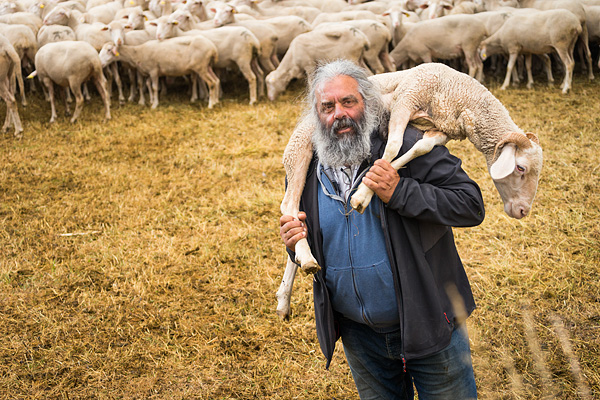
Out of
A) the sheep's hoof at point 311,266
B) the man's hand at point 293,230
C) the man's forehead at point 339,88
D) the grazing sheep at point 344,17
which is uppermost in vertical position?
the man's forehead at point 339,88

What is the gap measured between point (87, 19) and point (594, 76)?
11029 millimetres

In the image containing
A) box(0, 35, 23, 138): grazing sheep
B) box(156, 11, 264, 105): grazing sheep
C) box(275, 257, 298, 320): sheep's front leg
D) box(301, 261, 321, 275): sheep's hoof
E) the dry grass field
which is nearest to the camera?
box(301, 261, 321, 275): sheep's hoof

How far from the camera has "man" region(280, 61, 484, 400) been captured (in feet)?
7.11

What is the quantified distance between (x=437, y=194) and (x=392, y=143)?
→ 376 mm

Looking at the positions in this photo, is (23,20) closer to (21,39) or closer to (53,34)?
(53,34)

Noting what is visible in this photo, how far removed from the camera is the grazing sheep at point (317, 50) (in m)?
10.0

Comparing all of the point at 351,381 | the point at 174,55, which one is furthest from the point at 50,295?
the point at 174,55

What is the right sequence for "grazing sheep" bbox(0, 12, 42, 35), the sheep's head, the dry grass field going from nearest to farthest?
the sheep's head → the dry grass field → "grazing sheep" bbox(0, 12, 42, 35)

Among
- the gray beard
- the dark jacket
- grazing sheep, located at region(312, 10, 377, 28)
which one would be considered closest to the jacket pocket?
the dark jacket

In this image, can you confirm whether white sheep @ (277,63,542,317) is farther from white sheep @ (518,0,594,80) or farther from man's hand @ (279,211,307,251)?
white sheep @ (518,0,594,80)

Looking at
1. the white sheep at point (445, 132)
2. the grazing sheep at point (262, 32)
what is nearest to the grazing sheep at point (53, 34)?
the grazing sheep at point (262, 32)

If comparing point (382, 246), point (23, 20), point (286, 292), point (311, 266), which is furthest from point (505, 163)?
point (23, 20)

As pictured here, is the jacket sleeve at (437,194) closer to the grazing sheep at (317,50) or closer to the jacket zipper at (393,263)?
the jacket zipper at (393,263)

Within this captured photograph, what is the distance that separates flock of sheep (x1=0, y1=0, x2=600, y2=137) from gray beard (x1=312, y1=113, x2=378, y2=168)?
25.4 ft
